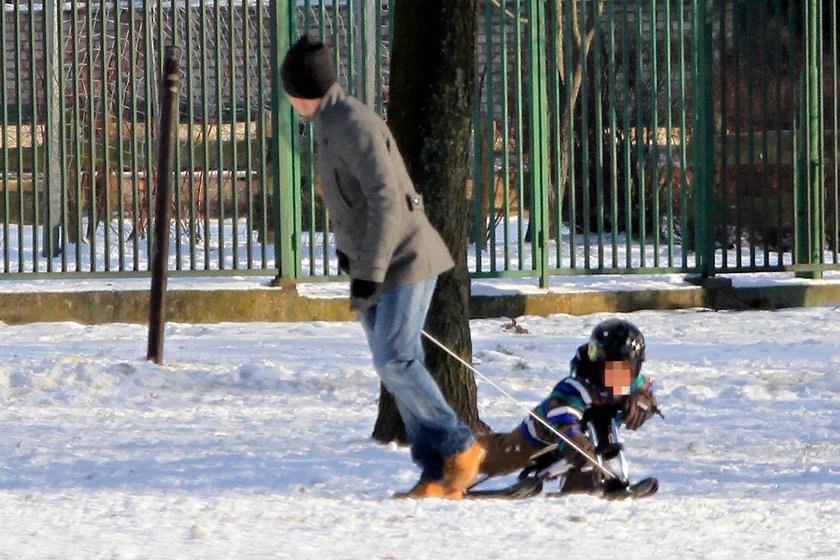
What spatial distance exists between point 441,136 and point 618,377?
5.19 feet

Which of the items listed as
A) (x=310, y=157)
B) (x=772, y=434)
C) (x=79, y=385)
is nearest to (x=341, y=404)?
(x=79, y=385)

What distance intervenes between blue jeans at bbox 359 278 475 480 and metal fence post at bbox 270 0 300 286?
5334 millimetres

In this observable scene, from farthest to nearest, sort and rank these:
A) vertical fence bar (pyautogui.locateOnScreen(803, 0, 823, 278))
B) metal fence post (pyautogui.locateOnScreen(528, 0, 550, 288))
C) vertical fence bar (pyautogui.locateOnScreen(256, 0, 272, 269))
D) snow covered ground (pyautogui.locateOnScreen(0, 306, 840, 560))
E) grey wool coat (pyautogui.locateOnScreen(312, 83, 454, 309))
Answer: vertical fence bar (pyautogui.locateOnScreen(803, 0, 823, 278)) → metal fence post (pyautogui.locateOnScreen(528, 0, 550, 288)) → vertical fence bar (pyautogui.locateOnScreen(256, 0, 272, 269)) → grey wool coat (pyautogui.locateOnScreen(312, 83, 454, 309)) → snow covered ground (pyautogui.locateOnScreen(0, 306, 840, 560))

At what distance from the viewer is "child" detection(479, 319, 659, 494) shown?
555cm

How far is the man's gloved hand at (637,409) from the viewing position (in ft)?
18.4

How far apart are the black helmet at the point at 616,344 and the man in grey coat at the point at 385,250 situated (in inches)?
21.2

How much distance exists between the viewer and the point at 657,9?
1180 cm

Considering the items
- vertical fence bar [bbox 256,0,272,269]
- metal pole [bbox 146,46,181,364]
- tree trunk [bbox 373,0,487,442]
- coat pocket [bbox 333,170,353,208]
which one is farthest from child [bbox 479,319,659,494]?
vertical fence bar [bbox 256,0,272,269]

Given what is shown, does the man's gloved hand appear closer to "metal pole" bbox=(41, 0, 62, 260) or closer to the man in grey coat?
the man in grey coat

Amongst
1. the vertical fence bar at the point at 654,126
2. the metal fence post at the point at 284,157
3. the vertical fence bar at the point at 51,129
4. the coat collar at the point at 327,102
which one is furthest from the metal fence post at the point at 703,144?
the coat collar at the point at 327,102

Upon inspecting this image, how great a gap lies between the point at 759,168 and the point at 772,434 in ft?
25.8

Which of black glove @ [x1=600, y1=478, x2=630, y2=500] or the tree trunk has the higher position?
the tree trunk

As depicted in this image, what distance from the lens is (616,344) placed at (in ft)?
18.1

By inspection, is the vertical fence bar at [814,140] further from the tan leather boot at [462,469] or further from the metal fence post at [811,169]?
the tan leather boot at [462,469]
